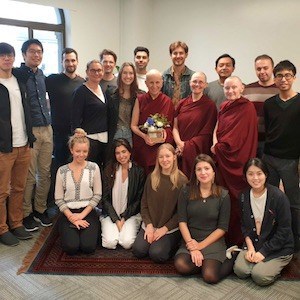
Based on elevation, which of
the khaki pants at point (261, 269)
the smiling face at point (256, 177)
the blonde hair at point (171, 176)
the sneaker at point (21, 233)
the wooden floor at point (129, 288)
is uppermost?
the smiling face at point (256, 177)

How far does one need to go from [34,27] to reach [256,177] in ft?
13.7

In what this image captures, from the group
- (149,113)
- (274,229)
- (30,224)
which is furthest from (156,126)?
(30,224)

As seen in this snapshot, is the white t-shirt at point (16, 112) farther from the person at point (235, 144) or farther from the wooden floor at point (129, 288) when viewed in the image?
the person at point (235, 144)

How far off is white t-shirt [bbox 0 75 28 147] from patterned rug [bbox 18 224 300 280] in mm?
837

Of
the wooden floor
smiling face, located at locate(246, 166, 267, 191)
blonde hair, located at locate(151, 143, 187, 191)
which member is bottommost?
the wooden floor

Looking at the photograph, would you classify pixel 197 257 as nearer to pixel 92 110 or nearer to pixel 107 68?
pixel 92 110

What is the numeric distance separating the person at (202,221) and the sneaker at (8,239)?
127 centimetres

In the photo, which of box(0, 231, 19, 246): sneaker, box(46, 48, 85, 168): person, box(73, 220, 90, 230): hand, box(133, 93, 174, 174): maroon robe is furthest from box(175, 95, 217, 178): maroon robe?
box(0, 231, 19, 246): sneaker

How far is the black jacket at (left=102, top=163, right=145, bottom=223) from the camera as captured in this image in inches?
106

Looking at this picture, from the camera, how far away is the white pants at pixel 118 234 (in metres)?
2.59

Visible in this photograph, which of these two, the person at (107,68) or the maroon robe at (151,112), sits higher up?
the person at (107,68)

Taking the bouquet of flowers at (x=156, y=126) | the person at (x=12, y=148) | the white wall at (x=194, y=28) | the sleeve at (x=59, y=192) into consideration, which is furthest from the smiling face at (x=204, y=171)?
the white wall at (x=194, y=28)

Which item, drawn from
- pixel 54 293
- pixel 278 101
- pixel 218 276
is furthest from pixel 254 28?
pixel 54 293

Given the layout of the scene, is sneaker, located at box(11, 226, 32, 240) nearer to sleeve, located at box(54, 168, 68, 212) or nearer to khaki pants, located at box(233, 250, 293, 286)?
sleeve, located at box(54, 168, 68, 212)
